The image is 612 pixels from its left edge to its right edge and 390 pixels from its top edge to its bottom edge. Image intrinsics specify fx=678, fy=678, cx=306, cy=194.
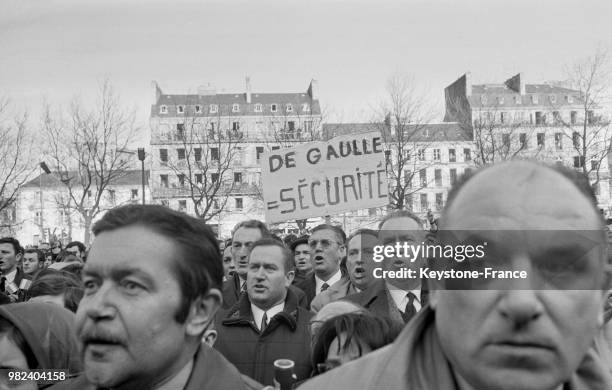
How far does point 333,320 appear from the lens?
302 centimetres

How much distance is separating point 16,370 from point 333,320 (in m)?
1.33

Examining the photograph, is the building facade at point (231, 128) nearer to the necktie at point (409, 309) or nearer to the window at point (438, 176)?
the window at point (438, 176)

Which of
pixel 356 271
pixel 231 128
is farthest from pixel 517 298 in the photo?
pixel 231 128

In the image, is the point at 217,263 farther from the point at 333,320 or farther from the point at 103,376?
the point at 333,320

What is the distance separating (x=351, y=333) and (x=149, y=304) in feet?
4.55

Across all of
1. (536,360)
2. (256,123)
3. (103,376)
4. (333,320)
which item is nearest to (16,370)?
(103,376)

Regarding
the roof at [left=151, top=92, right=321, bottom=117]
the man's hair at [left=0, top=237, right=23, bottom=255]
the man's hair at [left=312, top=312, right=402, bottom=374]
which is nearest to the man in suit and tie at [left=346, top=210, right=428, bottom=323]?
the man's hair at [left=312, top=312, right=402, bottom=374]

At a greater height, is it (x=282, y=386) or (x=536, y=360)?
(x=536, y=360)

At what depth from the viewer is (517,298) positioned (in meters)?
1.10

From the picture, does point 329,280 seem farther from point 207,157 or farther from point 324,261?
point 207,157

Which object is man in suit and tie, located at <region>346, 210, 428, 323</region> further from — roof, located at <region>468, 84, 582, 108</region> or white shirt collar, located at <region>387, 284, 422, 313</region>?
roof, located at <region>468, 84, 582, 108</region>

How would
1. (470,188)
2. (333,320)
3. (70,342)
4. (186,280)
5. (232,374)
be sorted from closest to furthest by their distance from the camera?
(470,188) → (186,280) → (232,374) → (70,342) → (333,320)

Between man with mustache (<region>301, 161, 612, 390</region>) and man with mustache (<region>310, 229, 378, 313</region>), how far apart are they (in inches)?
136

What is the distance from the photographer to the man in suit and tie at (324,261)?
6.89 m
